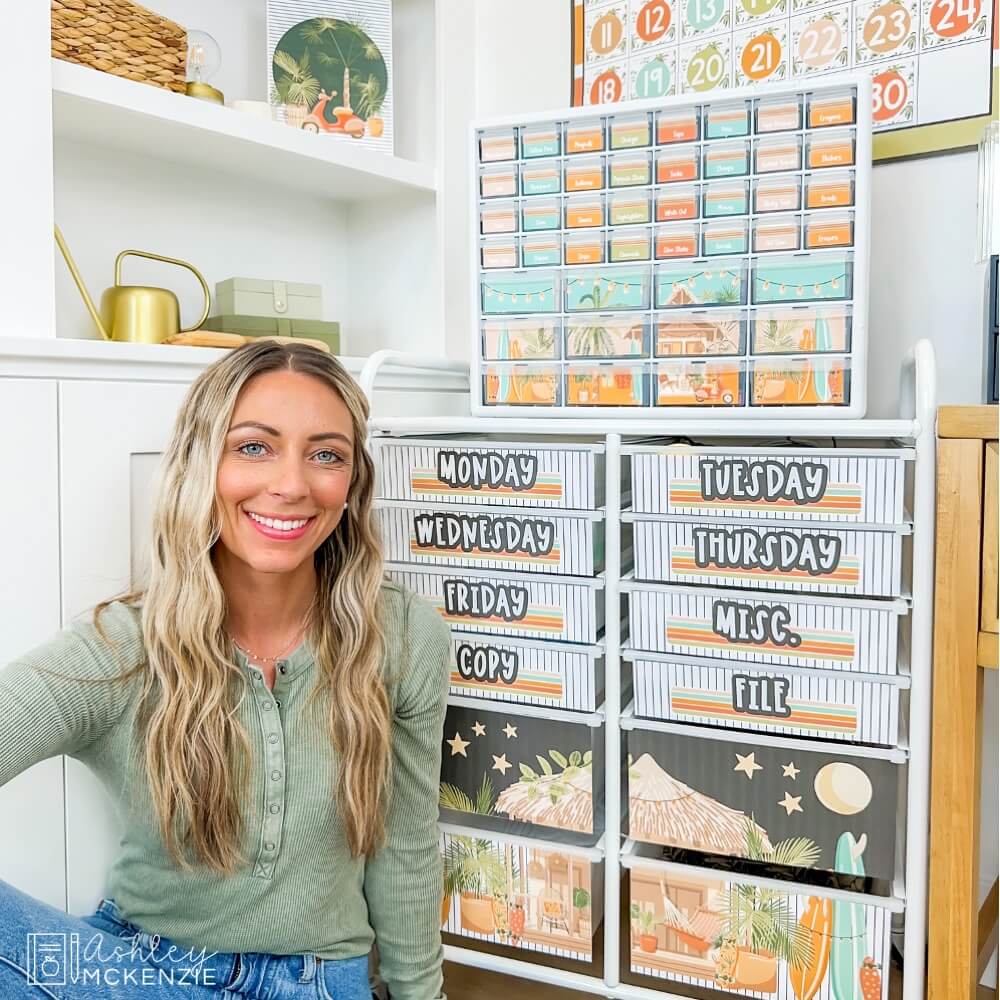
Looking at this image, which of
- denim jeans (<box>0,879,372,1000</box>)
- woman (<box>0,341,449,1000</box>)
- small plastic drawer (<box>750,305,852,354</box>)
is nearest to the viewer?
denim jeans (<box>0,879,372,1000</box>)

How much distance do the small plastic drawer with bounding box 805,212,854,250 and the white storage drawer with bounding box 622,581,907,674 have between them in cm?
47

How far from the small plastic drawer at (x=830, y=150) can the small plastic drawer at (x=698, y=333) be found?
0.73 ft

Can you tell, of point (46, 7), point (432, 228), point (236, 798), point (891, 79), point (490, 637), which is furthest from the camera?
point (432, 228)

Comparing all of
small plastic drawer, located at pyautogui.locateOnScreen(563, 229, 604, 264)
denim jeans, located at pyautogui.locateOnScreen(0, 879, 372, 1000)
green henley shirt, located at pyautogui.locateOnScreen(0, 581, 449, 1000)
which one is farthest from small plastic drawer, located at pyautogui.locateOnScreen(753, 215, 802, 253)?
denim jeans, located at pyautogui.locateOnScreen(0, 879, 372, 1000)

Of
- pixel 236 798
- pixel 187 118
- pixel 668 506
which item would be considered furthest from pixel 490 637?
pixel 187 118

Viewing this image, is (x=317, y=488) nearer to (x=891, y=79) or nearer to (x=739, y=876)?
(x=739, y=876)

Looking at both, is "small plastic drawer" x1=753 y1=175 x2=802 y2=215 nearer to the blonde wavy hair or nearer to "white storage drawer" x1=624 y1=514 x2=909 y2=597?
"white storage drawer" x1=624 y1=514 x2=909 y2=597

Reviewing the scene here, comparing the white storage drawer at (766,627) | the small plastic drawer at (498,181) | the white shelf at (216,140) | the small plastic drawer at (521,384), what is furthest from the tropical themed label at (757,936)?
the white shelf at (216,140)

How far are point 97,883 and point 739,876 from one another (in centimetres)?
86

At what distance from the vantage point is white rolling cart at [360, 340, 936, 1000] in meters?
1.18

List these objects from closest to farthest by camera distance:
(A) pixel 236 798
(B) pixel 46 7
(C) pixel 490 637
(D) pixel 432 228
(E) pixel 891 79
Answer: (A) pixel 236 798 < (B) pixel 46 7 < (C) pixel 490 637 < (E) pixel 891 79 < (D) pixel 432 228

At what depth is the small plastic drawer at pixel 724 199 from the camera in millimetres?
1334

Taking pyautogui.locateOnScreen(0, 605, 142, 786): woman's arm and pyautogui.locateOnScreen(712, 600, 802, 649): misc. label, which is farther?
pyautogui.locateOnScreen(712, 600, 802, 649): misc. label

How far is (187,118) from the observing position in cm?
147
